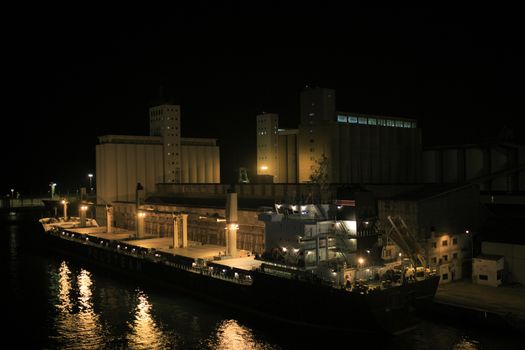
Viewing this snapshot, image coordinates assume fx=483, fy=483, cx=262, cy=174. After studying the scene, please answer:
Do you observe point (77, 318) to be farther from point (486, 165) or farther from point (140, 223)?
point (486, 165)

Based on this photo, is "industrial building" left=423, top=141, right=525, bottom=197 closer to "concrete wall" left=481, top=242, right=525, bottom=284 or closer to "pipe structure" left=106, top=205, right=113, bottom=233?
"concrete wall" left=481, top=242, right=525, bottom=284

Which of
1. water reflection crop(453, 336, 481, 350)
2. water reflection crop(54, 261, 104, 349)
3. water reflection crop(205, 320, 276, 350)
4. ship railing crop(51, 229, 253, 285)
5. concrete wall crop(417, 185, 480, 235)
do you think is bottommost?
water reflection crop(205, 320, 276, 350)

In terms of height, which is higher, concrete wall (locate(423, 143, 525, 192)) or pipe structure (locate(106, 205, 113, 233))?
concrete wall (locate(423, 143, 525, 192))

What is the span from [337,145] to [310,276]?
3337 centimetres

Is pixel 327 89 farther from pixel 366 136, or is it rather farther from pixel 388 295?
pixel 388 295

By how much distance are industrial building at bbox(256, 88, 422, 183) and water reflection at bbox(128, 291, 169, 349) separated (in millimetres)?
28789

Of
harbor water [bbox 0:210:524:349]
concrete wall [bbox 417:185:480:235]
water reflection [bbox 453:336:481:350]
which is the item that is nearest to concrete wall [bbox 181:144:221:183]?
harbor water [bbox 0:210:524:349]

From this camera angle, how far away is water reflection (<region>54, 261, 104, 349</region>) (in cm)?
2281

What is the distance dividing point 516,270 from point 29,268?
37.2 m

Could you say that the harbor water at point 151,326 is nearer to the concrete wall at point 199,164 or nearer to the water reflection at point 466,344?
the water reflection at point 466,344

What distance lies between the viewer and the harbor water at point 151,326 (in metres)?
21.7

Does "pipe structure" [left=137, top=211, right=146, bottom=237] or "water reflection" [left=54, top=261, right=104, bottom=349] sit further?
"pipe structure" [left=137, top=211, right=146, bottom=237]

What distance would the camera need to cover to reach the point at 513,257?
28188 millimetres

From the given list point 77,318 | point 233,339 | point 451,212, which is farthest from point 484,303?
point 77,318
